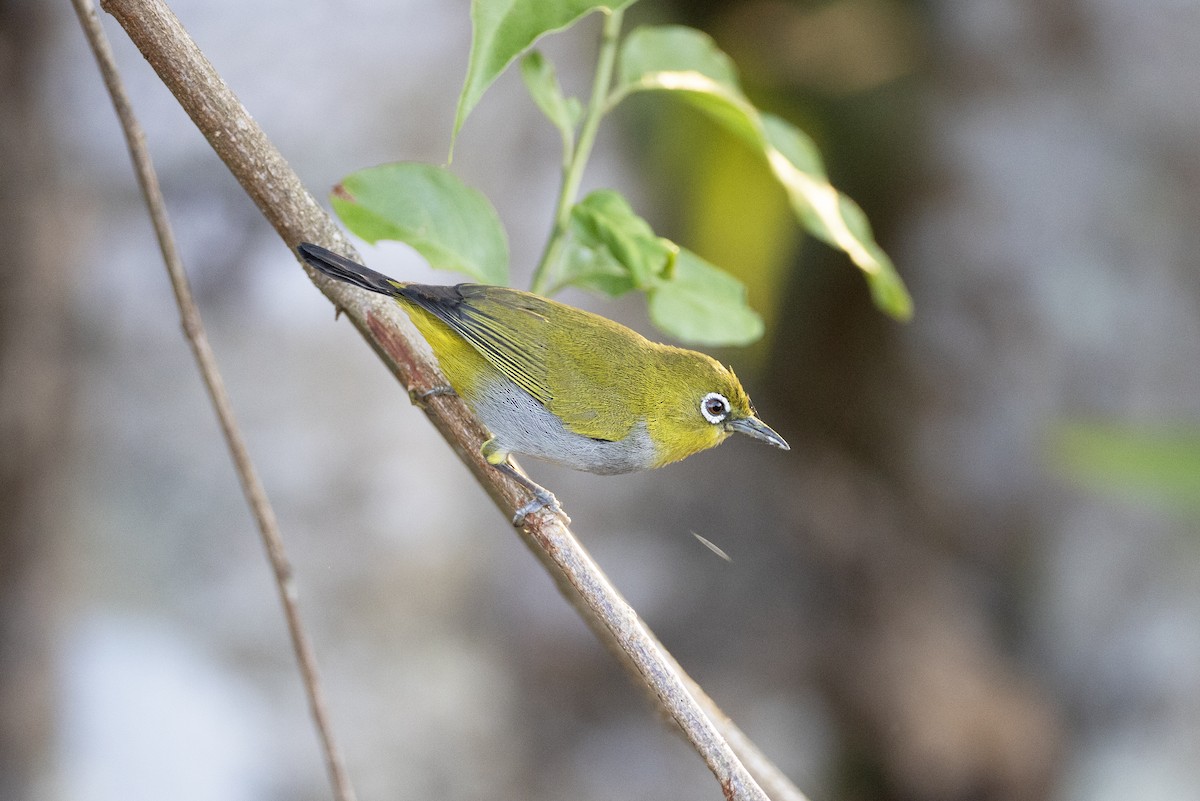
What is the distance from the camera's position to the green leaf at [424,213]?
1.72m

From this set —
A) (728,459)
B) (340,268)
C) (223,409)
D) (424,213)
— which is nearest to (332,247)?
(340,268)

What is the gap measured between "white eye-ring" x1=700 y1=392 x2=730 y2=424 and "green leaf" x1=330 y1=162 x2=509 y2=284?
55 centimetres

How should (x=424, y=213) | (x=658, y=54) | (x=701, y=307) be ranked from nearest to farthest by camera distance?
(x=424, y=213) < (x=701, y=307) < (x=658, y=54)

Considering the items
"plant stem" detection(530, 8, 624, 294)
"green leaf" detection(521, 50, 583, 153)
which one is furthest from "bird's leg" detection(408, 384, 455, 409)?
"green leaf" detection(521, 50, 583, 153)

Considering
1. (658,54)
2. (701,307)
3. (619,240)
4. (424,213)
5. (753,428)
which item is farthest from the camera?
(753,428)

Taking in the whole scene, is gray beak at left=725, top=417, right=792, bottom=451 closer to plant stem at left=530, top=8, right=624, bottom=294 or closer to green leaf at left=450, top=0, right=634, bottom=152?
plant stem at left=530, top=8, right=624, bottom=294

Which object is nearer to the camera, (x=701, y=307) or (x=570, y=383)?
(x=701, y=307)

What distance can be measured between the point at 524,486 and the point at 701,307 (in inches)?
19.0

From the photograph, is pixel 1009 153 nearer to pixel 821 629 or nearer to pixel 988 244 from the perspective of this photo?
pixel 988 244

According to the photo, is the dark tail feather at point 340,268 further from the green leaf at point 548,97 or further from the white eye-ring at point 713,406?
the white eye-ring at point 713,406

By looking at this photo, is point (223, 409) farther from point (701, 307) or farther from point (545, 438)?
point (701, 307)

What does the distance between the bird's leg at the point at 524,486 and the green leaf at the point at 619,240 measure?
1.30 feet

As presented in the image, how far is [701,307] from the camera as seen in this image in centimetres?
189

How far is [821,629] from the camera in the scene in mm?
4906
